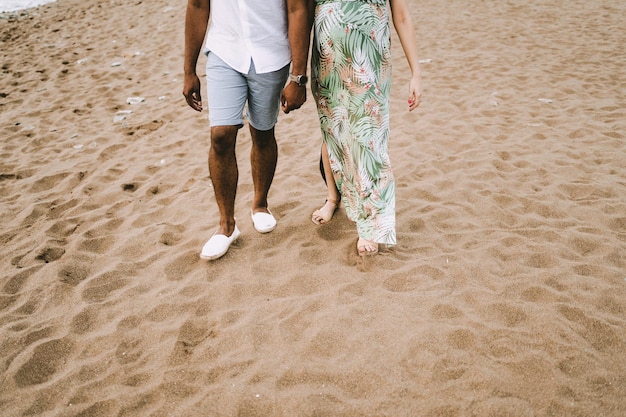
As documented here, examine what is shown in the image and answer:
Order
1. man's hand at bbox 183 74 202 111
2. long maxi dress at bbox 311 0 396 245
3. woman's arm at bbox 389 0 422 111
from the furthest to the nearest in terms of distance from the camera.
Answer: man's hand at bbox 183 74 202 111 → woman's arm at bbox 389 0 422 111 → long maxi dress at bbox 311 0 396 245

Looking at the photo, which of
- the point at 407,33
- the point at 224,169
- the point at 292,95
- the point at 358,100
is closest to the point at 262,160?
the point at 224,169

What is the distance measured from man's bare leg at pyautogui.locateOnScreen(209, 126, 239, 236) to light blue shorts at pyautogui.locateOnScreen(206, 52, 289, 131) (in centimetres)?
6

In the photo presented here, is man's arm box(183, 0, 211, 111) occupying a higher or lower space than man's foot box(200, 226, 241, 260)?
higher

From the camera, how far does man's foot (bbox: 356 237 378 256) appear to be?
2439 millimetres

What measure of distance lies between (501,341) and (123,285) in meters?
1.97

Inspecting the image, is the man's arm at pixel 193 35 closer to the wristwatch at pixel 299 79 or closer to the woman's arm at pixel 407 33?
the wristwatch at pixel 299 79

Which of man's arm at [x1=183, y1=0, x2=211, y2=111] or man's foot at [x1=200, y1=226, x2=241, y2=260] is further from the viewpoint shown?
man's foot at [x1=200, y1=226, x2=241, y2=260]

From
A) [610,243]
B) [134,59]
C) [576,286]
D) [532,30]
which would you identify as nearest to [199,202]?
[576,286]

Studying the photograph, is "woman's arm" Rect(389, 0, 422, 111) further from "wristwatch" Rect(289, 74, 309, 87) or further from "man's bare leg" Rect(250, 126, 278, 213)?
"man's bare leg" Rect(250, 126, 278, 213)

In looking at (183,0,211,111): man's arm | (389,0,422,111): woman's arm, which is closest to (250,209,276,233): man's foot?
(183,0,211,111): man's arm

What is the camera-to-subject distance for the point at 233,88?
86.3 inches

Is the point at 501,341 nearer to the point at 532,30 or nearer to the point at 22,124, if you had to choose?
the point at 22,124

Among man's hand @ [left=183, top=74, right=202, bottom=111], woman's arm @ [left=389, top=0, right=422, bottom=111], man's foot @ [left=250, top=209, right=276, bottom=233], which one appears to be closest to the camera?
woman's arm @ [left=389, top=0, right=422, bottom=111]

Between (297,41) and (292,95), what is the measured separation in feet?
0.85
